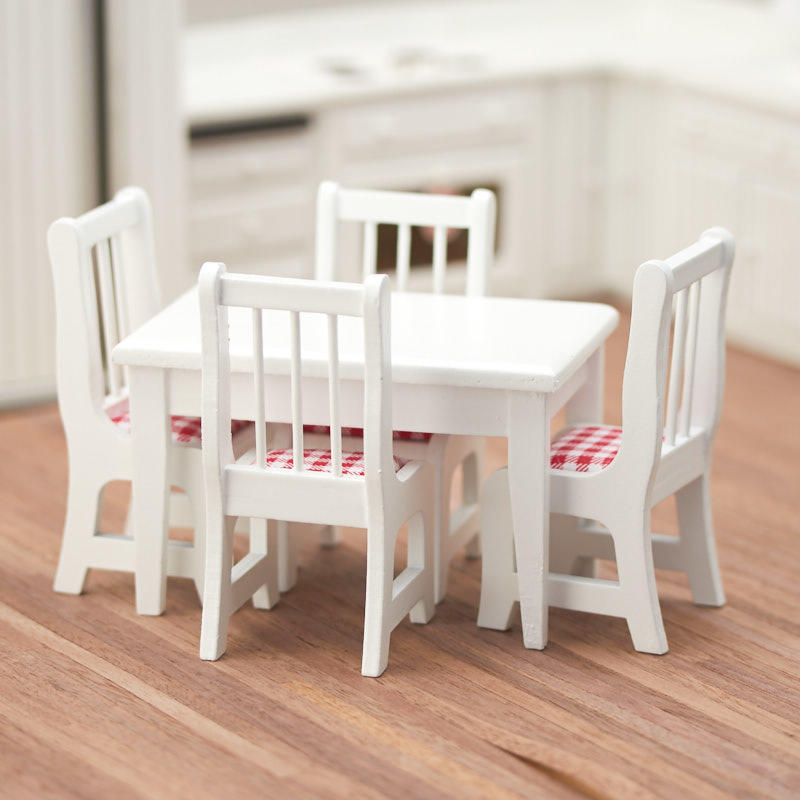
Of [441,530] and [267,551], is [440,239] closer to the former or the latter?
Answer: [441,530]

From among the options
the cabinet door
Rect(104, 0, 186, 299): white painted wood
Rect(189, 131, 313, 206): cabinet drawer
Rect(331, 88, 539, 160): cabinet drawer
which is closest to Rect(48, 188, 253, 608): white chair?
Rect(104, 0, 186, 299): white painted wood

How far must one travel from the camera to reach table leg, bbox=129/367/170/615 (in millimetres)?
3170

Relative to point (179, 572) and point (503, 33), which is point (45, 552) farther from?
point (503, 33)

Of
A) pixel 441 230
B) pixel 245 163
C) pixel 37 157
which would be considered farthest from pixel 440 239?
pixel 245 163

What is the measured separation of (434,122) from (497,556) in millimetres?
2481

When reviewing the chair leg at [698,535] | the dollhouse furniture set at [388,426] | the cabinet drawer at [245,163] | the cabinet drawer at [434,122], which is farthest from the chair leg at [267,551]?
the cabinet drawer at [434,122]

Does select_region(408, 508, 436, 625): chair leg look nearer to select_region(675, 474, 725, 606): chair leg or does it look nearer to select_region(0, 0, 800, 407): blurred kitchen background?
select_region(675, 474, 725, 606): chair leg

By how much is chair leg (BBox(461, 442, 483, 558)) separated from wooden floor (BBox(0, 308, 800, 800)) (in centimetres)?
8

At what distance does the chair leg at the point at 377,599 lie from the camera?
3.03 meters

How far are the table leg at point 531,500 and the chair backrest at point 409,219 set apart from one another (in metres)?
0.64

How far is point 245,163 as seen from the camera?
509 cm

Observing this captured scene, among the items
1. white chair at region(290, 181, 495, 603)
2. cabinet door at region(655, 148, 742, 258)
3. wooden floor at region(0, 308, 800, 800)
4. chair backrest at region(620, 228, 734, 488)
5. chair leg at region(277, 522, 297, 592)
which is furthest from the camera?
cabinet door at region(655, 148, 742, 258)

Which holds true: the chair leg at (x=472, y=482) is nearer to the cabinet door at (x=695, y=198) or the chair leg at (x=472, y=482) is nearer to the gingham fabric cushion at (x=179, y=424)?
the gingham fabric cushion at (x=179, y=424)

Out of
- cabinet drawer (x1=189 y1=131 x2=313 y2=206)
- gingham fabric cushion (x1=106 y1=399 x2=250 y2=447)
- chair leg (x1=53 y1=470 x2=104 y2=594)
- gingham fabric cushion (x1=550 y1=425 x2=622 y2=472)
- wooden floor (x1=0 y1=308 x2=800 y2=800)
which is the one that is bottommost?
wooden floor (x1=0 y1=308 x2=800 y2=800)
